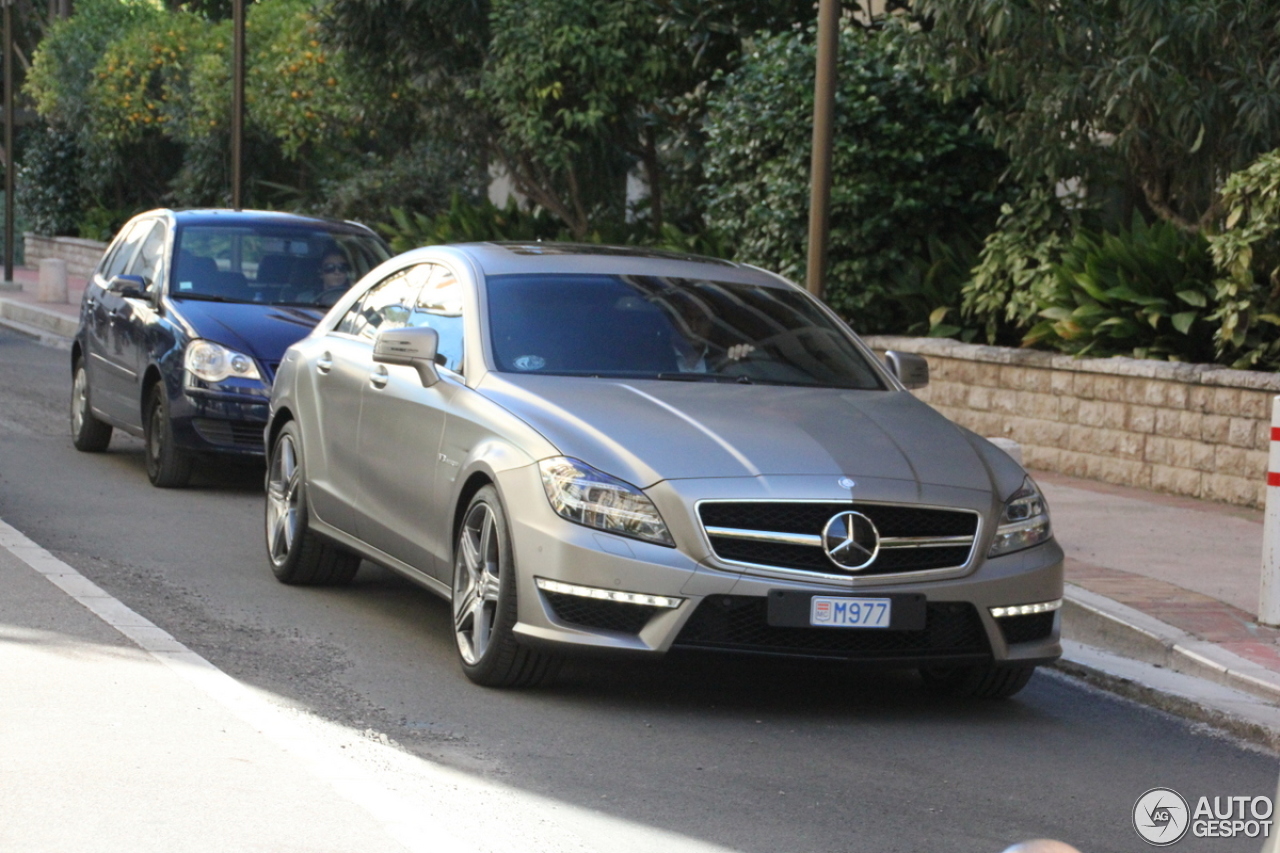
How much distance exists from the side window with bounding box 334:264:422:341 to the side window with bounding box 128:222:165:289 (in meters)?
4.05

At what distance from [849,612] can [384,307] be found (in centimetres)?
314

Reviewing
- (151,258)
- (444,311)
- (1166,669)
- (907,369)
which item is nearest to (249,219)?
(151,258)

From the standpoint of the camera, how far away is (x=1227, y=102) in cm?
1276

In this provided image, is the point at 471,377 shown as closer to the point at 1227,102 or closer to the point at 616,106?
the point at 1227,102

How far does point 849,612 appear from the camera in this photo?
6.28 m

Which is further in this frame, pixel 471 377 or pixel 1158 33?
pixel 1158 33

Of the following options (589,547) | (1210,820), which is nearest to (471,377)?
(589,547)

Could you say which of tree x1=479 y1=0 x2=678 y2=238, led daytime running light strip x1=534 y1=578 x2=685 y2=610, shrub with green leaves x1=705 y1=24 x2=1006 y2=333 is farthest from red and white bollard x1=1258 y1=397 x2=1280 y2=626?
tree x1=479 y1=0 x2=678 y2=238

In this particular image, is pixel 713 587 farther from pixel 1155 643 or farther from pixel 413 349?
pixel 1155 643

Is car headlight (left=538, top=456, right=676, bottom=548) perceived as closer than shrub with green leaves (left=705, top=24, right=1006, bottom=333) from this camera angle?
Yes

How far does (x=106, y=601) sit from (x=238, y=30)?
17626 millimetres

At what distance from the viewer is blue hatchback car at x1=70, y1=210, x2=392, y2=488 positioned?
37.7 ft

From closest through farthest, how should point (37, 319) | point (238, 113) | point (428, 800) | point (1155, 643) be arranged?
point (428, 800)
point (1155, 643)
point (238, 113)
point (37, 319)

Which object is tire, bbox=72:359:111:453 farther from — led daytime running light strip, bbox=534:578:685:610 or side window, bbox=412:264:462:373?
led daytime running light strip, bbox=534:578:685:610
